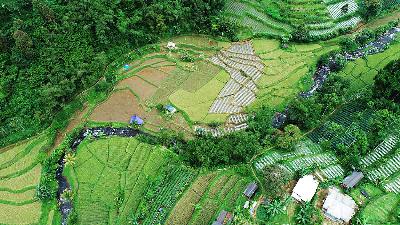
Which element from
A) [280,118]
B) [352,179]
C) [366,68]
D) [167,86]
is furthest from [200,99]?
[366,68]

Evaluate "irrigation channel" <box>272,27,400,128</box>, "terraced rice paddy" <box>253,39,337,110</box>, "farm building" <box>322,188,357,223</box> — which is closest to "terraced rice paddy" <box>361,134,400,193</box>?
"farm building" <box>322,188,357,223</box>

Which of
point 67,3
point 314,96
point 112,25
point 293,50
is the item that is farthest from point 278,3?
point 67,3

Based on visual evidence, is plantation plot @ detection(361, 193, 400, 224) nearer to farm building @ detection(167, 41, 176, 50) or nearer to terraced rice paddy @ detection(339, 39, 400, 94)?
terraced rice paddy @ detection(339, 39, 400, 94)

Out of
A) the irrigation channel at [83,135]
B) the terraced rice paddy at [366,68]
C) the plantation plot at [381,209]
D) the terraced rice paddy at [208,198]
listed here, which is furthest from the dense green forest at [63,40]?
the plantation plot at [381,209]

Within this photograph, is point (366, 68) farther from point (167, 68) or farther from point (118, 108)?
point (118, 108)

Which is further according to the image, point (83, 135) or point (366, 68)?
point (366, 68)

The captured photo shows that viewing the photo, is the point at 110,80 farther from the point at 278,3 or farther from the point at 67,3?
the point at 278,3

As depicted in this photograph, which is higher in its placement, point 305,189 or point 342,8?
point 342,8
